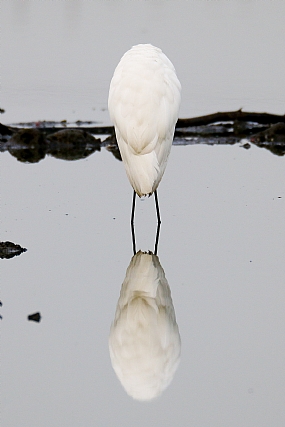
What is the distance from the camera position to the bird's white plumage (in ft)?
24.8

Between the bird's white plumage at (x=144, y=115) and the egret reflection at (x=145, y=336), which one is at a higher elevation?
the bird's white plumage at (x=144, y=115)

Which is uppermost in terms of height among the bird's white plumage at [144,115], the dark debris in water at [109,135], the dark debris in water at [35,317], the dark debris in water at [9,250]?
the bird's white plumage at [144,115]

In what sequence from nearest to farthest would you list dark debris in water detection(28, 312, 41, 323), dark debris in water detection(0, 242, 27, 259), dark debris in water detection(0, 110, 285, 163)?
dark debris in water detection(28, 312, 41, 323)
dark debris in water detection(0, 242, 27, 259)
dark debris in water detection(0, 110, 285, 163)

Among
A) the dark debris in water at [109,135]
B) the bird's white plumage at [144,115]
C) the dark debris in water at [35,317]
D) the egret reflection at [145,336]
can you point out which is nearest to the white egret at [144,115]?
the bird's white plumage at [144,115]

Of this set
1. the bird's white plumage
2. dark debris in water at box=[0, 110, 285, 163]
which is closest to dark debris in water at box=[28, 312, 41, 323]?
the bird's white plumage

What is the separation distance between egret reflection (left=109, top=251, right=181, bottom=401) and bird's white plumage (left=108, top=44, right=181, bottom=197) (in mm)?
1110

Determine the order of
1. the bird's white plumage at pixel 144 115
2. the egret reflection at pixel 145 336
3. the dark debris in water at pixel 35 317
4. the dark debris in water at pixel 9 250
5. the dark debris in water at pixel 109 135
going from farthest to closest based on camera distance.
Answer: the dark debris in water at pixel 109 135 < the bird's white plumage at pixel 144 115 < the dark debris in water at pixel 9 250 < the dark debris in water at pixel 35 317 < the egret reflection at pixel 145 336

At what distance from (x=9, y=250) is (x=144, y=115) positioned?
1580mm

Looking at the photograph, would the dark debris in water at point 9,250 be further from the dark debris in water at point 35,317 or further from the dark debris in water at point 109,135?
the dark debris in water at point 109,135

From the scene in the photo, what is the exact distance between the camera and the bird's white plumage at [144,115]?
757 centimetres

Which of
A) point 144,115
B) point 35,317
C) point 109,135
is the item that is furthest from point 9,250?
point 109,135

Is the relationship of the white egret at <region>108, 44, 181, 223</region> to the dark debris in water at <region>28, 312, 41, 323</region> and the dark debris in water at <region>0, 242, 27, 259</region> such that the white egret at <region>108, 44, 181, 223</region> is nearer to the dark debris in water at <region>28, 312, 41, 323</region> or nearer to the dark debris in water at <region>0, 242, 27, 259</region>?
the dark debris in water at <region>0, 242, 27, 259</region>

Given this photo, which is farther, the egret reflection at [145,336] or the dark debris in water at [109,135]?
the dark debris in water at [109,135]

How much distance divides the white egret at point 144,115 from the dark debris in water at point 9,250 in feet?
3.93
